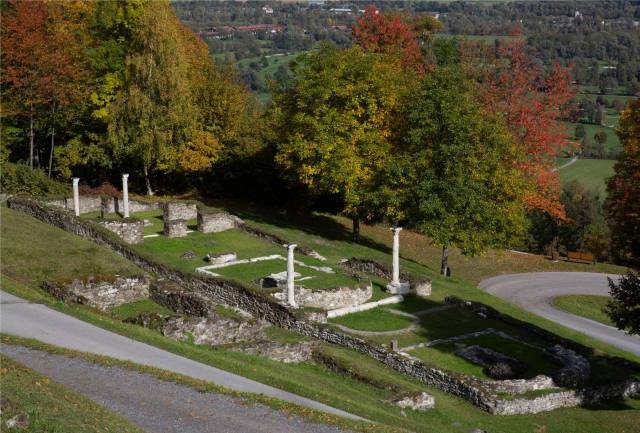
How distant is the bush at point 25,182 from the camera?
43.2 m

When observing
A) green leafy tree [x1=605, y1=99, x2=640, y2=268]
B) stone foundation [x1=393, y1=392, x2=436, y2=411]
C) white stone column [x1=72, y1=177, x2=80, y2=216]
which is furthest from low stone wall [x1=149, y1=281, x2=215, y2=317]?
green leafy tree [x1=605, y1=99, x2=640, y2=268]

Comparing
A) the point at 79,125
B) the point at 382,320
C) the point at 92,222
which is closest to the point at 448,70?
Answer: the point at 382,320

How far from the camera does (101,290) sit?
27.0m

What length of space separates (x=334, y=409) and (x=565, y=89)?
38791 millimetres

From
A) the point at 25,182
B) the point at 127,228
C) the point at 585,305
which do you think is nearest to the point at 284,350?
the point at 127,228

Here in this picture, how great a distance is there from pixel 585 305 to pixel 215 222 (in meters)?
20.6

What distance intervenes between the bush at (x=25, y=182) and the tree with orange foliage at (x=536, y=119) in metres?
28.7

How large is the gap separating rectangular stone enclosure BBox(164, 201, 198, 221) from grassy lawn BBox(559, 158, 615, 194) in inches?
2159

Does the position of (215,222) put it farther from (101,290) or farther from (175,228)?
(101,290)

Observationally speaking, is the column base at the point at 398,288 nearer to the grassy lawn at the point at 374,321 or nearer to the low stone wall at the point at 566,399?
the grassy lawn at the point at 374,321

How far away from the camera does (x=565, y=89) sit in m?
50.2

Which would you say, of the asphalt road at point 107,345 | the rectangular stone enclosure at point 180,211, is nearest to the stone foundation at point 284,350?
the asphalt road at point 107,345

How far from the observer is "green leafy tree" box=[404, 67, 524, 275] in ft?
123

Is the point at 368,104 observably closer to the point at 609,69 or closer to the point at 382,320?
the point at 382,320
